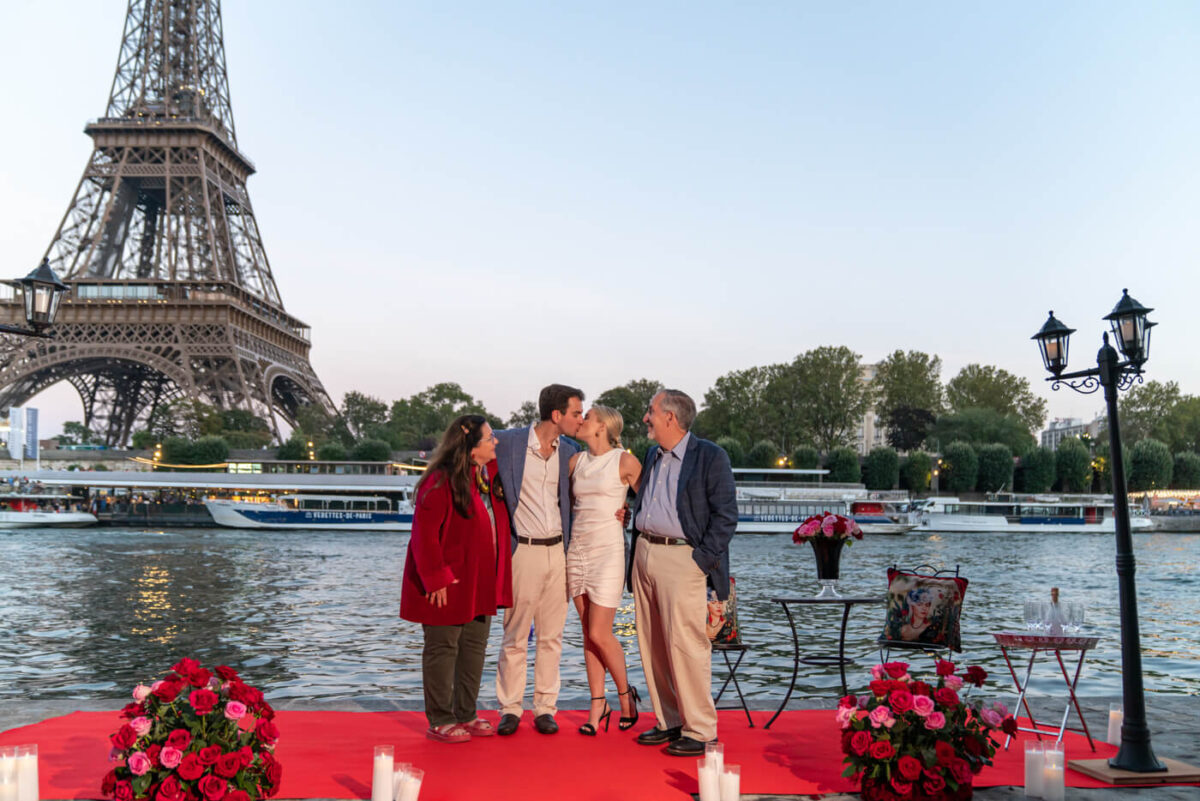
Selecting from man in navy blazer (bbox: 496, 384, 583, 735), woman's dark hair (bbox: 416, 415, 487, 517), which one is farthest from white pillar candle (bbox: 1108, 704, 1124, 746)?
woman's dark hair (bbox: 416, 415, 487, 517)

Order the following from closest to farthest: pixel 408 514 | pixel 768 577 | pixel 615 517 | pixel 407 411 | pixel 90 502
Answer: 1. pixel 615 517
2. pixel 768 577
3. pixel 408 514
4. pixel 90 502
5. pixel 407 411

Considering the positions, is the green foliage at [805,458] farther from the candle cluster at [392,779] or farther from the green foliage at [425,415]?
the candle cluster at [392,779]

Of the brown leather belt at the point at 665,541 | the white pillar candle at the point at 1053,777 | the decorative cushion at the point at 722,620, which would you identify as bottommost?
the white pillar candle at the point at 1053,777

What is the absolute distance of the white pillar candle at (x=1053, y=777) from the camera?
4.25 m

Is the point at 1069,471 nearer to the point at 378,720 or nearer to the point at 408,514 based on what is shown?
the point at 408,514

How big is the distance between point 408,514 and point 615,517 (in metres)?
42.2

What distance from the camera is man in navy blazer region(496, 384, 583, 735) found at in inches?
212

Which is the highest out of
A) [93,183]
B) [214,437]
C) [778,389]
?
[93,183]

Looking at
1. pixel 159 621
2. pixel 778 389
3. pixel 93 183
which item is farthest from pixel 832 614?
pixel 778 389

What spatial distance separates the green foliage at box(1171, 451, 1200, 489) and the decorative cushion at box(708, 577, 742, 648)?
74627 mm

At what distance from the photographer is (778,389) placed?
74.4 m

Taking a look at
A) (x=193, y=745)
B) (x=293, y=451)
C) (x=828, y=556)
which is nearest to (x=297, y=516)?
(x=293, y=451)

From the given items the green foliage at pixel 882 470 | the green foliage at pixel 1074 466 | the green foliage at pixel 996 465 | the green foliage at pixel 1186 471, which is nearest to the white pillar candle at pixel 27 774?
the green foliage at pixel 882 470

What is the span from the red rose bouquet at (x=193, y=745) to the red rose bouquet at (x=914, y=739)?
7.83ft
